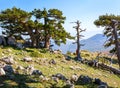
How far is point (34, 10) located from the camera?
54625mm

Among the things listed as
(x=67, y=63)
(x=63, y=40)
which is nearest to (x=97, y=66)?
(x=67, y=63)

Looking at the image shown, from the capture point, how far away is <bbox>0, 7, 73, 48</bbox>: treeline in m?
52.0

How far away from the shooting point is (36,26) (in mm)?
53031

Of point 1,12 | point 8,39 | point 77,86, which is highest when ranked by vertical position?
point 1,12

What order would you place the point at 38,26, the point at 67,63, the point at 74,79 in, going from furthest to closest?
the point at 38,26, the point at 67,63, the point at 74,79

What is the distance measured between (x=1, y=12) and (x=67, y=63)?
628 inches

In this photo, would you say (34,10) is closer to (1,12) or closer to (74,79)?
(1,12)

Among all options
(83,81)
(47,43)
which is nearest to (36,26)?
(47,43)

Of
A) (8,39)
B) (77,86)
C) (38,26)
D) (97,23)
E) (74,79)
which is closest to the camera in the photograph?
(77,86)

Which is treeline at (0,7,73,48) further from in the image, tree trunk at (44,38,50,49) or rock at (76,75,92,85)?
rock at (76,75,92,85)

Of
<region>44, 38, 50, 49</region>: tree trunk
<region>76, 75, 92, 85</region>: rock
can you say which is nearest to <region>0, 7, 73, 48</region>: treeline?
<region>44, 38, 50, 49</region>: tree trunk

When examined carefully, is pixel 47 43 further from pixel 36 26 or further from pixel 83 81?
pixel 83 81

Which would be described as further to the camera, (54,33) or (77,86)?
(54,33)

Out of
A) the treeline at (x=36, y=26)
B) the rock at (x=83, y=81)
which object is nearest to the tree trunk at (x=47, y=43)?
the treeline at (x=36, y=26)
